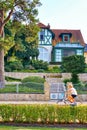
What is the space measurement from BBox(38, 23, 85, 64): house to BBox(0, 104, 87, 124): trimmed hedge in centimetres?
4108

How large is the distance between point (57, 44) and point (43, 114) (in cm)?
4312

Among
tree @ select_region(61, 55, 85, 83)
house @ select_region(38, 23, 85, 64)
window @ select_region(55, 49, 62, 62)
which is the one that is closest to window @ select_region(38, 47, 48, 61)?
house @ select_region(38, 23, 85, 64)

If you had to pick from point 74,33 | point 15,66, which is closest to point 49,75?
point 15,66

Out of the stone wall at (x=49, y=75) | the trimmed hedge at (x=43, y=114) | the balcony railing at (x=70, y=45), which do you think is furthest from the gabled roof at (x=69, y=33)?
the trimmed hedge at (x=43, y=114)

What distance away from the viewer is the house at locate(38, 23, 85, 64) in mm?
58312

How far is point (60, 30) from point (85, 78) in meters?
21.0

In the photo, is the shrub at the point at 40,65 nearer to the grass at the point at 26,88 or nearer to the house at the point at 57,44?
the house at the point at 57,44

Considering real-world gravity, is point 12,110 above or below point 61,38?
below

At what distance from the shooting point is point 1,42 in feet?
95.6

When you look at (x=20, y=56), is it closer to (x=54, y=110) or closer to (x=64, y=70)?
(x=64, y=70)

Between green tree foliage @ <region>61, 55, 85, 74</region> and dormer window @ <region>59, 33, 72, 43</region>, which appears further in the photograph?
dormer window @ <region>59, 33, 72, 43</region>

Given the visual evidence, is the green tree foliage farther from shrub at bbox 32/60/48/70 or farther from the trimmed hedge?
the trimmed hedge

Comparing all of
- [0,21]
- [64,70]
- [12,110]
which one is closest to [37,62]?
[64,70]

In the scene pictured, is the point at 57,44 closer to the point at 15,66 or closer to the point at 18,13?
the point at 15,66
